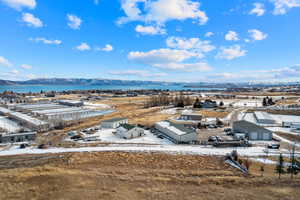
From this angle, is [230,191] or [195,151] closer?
[230,191]

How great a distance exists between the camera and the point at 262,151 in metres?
26.4

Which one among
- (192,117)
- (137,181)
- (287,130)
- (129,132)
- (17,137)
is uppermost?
(192,117)

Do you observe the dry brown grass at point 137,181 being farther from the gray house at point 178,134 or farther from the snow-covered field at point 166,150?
the gray house at point 178,134

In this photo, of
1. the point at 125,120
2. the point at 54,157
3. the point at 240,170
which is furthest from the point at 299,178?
the point at 125,120

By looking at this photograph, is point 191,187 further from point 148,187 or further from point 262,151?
point 262,151

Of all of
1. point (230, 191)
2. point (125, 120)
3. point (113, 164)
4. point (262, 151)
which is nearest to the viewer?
point (230, 191)

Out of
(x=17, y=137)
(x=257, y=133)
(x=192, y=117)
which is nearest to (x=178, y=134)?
(x=257, y=133)

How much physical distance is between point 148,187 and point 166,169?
4.95 metres

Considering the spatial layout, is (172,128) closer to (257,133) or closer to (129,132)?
(129,132)

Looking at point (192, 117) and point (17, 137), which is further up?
point (192, 117)

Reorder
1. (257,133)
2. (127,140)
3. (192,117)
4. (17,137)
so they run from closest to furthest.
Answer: (127,140) → (257,133) → (17,137) → (192,117)

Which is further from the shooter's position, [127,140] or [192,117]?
[192,117]

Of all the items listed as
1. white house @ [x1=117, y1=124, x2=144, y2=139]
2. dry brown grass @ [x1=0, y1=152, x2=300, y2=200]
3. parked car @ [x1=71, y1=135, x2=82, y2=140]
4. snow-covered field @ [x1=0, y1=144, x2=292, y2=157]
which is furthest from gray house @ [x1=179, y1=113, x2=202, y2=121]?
parked car @ [x1=71, y1=135, x2=82, y2=140]

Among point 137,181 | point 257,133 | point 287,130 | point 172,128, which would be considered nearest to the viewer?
point 137,181
